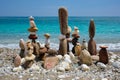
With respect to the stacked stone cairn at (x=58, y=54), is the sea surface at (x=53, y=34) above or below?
below

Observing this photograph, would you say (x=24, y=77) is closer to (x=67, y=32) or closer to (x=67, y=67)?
(x=67, y=67)

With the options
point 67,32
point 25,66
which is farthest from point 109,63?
point 25,66

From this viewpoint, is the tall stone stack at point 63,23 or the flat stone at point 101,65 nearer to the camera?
the flat stone at point 101,65

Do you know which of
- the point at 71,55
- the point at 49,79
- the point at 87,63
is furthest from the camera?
the point at 71,55

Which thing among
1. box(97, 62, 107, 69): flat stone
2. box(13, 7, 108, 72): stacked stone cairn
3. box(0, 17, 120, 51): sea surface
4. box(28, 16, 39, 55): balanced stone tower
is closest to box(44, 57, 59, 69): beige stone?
box(13, 7, 108, 72): stacked stone cairn

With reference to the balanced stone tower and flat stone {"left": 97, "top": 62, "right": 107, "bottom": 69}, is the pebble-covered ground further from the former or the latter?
the balanced stone tower

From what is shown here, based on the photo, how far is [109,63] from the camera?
17.7ft

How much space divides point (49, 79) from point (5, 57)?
196cm

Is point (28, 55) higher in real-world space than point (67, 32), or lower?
lower

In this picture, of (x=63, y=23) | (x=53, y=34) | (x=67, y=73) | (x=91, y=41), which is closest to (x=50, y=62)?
(x=67, y=73)

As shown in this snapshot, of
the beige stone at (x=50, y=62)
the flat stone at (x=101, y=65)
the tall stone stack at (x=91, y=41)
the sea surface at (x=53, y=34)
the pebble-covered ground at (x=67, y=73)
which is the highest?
the tall stone stack at (x=91, y=41)

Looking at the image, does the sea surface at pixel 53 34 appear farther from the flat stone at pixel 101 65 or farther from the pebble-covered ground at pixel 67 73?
the pebble-covered ground at pixel 67 73

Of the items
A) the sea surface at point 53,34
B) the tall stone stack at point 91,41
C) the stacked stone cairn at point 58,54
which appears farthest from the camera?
the sea surface at point 53,34

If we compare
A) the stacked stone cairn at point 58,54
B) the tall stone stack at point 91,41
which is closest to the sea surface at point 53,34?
the tall stone stack at point 91,41
